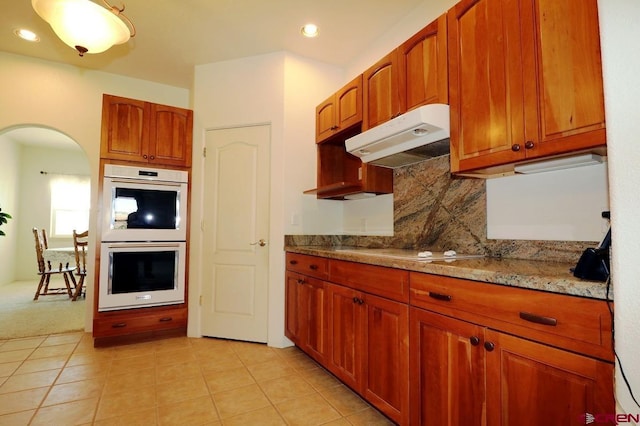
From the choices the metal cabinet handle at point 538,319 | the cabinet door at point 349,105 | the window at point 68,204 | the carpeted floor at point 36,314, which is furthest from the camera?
the window at point 68,204

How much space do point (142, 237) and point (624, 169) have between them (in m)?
3.31

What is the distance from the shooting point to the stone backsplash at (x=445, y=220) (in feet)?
5.32

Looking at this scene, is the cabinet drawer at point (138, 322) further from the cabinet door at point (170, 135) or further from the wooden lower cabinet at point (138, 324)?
the cabinet door at point (170, 135)

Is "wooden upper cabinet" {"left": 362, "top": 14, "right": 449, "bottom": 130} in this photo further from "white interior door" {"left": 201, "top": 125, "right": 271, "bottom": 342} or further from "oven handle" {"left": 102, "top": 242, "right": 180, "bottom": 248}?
"oven handle" {"left": 102, "top": 242, "right": 180, "bottom": 248}

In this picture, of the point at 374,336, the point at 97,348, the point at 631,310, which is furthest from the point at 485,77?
the point at 97,348

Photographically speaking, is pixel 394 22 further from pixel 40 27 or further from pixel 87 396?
pixel 87 396

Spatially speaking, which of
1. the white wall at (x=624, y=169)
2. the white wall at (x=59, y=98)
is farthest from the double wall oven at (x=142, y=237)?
the white wall at (x=624, y=169)

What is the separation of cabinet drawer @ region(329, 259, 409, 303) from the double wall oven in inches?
71.2

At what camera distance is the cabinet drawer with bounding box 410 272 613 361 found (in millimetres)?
880

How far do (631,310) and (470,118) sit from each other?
1.06 metres

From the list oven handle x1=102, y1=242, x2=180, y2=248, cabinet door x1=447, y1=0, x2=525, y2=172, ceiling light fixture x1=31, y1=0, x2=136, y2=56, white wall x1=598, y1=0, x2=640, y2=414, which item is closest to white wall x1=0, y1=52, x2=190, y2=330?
oven handle x1=102, y1=242, x2=180, y2=248

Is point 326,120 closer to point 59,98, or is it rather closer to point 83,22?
point 83,22

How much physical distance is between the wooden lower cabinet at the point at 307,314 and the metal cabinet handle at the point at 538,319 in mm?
1388

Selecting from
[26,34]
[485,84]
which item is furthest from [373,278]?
[26,34]
